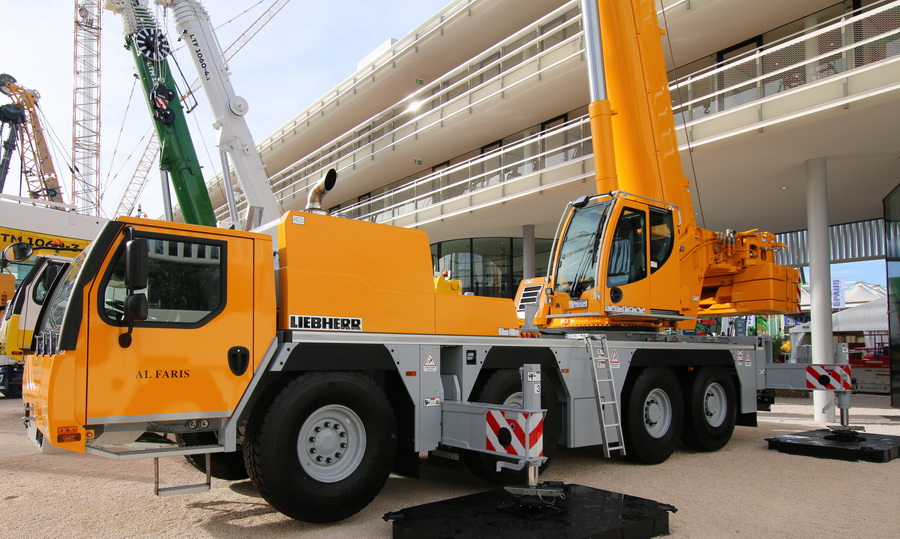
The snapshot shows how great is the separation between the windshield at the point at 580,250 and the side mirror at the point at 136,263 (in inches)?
228

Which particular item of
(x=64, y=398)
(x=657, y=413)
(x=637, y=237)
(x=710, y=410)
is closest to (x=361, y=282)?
→ (x=64, y=398)

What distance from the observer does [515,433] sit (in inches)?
206

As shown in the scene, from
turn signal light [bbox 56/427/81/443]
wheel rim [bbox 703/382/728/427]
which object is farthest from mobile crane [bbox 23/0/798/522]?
wheel rim [bbox 703/382/728/427]

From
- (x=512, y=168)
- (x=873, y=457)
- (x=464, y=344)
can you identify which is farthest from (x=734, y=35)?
(x=464, y=344)

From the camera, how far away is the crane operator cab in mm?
8562

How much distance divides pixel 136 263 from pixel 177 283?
0.51m

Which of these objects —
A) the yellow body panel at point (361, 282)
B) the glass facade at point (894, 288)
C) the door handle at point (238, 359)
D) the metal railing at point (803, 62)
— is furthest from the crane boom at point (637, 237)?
the glass facade at point (894, 288)

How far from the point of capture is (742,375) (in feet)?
32.2

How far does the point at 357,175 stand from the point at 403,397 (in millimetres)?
22681

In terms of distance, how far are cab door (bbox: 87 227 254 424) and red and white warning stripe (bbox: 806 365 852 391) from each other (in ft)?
28.2

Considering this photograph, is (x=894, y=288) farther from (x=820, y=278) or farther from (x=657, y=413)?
(x=657, y=413)

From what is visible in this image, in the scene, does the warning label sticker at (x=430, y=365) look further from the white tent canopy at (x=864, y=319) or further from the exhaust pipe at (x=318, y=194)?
the white tent canopy at (x=864, y=319)

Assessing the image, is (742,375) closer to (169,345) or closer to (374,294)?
(374,294)

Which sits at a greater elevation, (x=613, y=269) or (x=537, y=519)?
(x=613, y=269)
